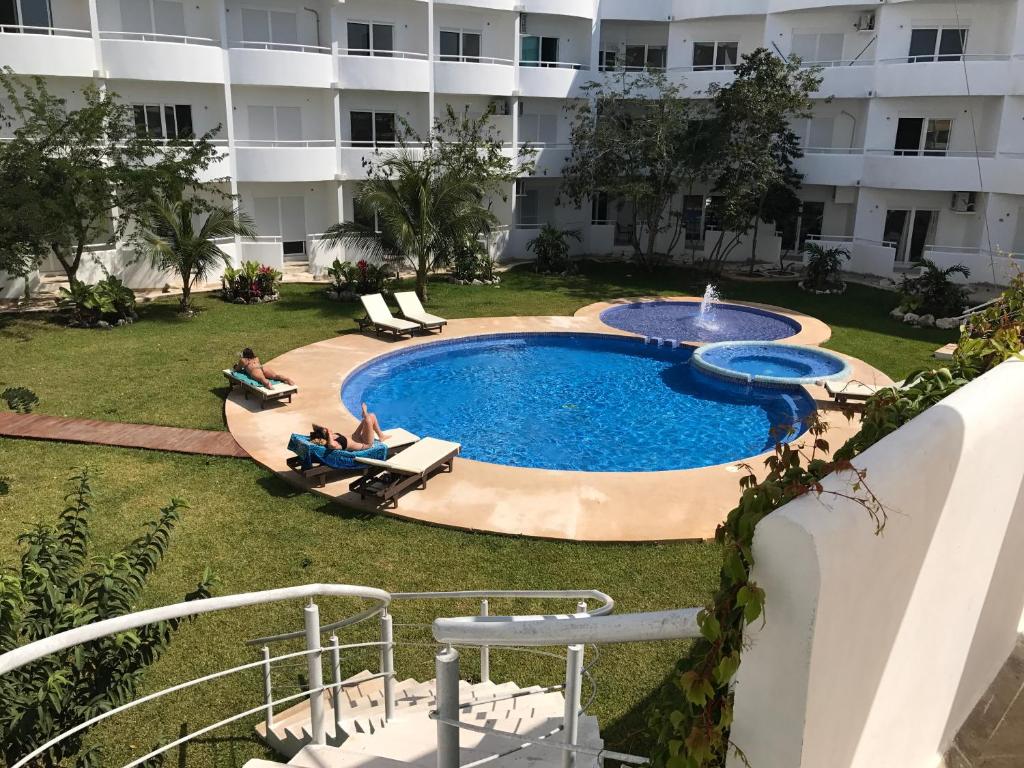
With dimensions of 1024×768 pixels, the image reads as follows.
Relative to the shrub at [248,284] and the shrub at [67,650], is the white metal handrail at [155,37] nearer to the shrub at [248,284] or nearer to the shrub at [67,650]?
the shrub at [248,284]

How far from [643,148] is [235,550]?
2160 cm

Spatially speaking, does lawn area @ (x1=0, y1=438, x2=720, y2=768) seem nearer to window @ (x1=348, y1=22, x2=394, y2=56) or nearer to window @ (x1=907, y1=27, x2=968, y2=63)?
window @ (x1=348, y1=22, x2=394, y2=56)

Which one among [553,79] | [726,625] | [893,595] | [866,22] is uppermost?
[866,22]

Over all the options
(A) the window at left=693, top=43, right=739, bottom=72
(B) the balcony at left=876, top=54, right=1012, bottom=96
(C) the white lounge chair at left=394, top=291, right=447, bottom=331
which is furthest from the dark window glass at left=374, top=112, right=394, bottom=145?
(B) the balcony at left=876, top=54, right=1012, bottom=96

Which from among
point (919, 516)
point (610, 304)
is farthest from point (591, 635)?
point (610, 304)

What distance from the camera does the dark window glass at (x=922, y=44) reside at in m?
28.6

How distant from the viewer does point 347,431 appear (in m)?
14.2

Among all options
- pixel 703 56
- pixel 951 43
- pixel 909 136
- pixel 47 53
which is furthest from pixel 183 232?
pixel 951 43

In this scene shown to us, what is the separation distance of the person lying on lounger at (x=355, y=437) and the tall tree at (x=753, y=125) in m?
18.1

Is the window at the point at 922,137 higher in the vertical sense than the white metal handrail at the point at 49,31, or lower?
lower

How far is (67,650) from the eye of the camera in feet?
15.1

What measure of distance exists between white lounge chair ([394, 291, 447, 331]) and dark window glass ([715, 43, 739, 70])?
18.3 metres

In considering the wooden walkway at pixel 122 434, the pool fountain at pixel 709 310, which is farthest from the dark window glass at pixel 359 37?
the wooden walkway at pixel 122 434

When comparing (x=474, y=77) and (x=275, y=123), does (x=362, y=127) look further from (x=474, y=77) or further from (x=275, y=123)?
(x=474, y=77)
